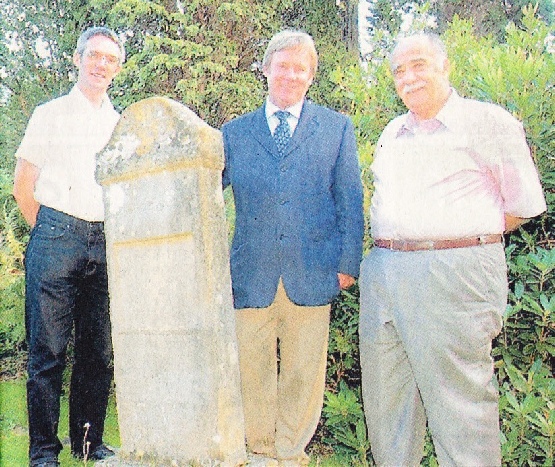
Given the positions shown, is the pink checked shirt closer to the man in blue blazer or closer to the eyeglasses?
the man in blue blazer

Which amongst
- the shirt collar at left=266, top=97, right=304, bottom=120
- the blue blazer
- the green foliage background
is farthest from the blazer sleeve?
the green foliage background

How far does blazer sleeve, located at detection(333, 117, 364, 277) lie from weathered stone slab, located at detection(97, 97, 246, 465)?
22.9 inches

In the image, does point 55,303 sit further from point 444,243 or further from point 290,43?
point 444,243

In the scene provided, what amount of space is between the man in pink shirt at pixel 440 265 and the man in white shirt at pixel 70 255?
5.10 feet

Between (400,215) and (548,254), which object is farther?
(548,254)

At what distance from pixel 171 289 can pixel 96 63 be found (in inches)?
61.5

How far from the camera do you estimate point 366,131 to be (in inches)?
147

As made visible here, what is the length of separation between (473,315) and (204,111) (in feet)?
23.5

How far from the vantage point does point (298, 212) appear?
2.81 m

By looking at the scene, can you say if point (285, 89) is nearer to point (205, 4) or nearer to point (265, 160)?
point (265, 160)

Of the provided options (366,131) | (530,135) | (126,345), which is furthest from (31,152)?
(530,135)

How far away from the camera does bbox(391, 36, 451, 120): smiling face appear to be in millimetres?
2580

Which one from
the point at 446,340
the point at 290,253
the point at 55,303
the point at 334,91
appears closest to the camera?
the point at 446,340

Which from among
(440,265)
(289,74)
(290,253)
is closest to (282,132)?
(289,74)
